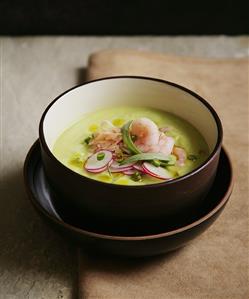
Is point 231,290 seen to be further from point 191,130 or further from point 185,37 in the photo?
point 185,37

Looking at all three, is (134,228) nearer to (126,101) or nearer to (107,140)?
(107,140)

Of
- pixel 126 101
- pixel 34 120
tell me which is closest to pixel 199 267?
pixel 126 101

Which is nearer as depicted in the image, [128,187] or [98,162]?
[128,187]
